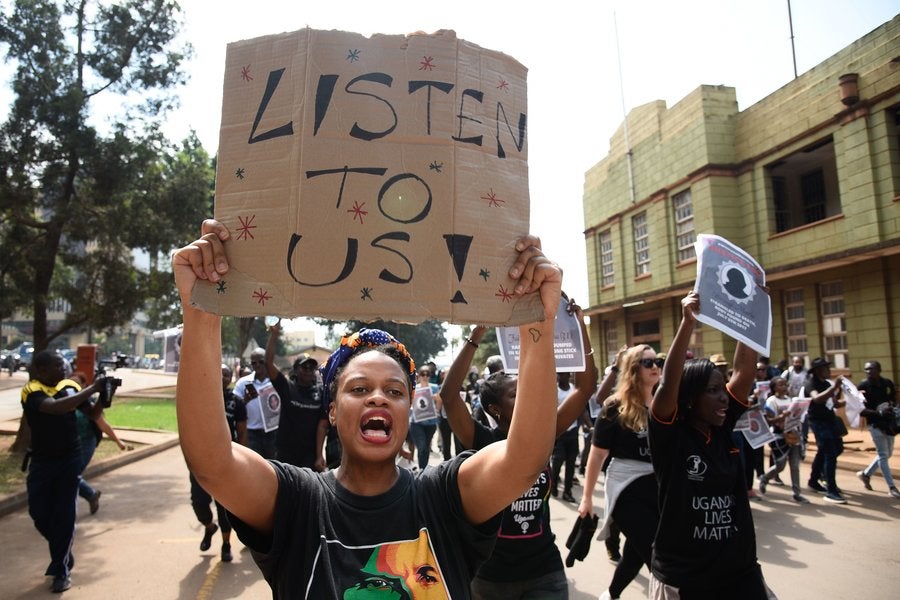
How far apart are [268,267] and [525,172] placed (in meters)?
0.87

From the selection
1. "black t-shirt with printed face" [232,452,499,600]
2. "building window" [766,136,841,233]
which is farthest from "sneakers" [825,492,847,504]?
"building window" [766,136,841,233]

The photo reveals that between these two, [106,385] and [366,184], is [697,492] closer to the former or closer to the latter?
[366,184]

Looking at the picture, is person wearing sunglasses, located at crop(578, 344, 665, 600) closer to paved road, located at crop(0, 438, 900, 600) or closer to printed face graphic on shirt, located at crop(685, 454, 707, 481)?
printed face graphic on shirt, located at crop(685, 454, 707, 481)

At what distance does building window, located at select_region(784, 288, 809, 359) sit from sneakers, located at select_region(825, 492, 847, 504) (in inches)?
317

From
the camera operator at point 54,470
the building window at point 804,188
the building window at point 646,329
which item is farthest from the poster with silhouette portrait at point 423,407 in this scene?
the building window at point 646,329

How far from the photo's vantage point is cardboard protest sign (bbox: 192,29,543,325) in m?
1.88

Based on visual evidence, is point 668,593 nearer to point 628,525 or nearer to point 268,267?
point 628,525

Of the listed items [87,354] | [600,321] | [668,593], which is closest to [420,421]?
[668,593]

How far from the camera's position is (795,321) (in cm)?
1650

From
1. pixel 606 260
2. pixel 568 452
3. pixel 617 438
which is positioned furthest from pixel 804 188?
pixel 617 438

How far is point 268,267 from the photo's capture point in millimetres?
1856

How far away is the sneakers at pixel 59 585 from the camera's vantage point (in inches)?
213

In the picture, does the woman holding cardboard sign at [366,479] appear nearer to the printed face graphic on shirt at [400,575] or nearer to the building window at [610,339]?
the printed face graphic on shirt at [400,575]

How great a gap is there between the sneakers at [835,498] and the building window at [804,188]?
35.7ft
